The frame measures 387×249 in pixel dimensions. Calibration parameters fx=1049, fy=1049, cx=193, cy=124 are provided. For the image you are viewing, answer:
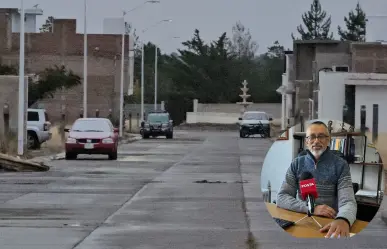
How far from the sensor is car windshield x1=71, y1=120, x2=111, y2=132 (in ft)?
131

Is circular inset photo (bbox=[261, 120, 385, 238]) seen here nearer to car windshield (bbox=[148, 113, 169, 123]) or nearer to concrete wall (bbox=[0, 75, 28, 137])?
concrete wall (bbox=[0, 75, 28, 137])

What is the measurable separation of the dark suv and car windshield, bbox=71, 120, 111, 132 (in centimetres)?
3216

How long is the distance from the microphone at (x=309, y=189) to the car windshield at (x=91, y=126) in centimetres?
3613

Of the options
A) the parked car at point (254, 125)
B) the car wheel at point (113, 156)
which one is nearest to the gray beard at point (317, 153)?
the car wheel at point (113, 156)

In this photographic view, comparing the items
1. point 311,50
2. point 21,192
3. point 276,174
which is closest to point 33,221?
point 21,192

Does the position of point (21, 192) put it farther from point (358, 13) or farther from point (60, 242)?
point (358, 13)

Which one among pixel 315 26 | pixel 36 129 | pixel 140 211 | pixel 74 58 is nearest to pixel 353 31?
pixel 315 26

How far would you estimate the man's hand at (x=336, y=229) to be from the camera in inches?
156

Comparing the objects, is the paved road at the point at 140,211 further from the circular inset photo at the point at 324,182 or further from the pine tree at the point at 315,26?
the pine tree at the point at 315,26

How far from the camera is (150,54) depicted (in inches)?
6117

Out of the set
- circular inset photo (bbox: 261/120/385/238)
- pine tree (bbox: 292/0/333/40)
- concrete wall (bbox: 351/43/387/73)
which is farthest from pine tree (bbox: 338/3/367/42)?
circular inset photo (bbox: 261/120/385/238)

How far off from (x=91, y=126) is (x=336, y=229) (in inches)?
1443

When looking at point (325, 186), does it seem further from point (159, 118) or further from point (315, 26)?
point (315, 26)

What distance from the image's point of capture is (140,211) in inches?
712
